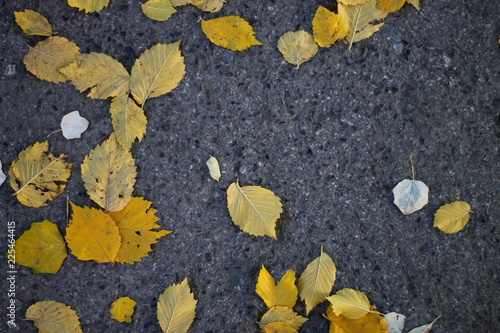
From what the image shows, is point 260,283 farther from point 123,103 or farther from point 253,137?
point 123,103

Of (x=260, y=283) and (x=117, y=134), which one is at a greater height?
(x=117, y=134)

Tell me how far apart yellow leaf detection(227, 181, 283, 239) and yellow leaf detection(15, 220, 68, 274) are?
2.27 feet

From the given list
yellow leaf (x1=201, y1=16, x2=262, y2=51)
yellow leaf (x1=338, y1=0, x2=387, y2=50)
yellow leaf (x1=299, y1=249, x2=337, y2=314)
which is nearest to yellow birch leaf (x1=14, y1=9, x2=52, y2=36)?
yellow leaf (x1=201, y1=16, x2=262, y2=51)

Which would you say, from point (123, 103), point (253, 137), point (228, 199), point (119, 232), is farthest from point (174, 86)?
point (119, 232)

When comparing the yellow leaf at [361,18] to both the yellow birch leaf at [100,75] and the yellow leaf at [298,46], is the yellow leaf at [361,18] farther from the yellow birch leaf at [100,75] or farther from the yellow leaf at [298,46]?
the yellow birch leaf at [100,75]

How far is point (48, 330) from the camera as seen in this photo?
183 centimetres

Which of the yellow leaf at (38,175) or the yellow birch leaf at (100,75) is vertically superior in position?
the yellow birch leaf at (100,75)

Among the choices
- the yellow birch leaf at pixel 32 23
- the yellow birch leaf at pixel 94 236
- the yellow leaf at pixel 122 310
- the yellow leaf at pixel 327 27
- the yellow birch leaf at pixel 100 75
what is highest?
the yellow leaf at pixel 327 27

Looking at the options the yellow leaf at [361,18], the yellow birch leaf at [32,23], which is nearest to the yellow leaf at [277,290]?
the yellow leaf at [361,18]

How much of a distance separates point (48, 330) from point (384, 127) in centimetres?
156

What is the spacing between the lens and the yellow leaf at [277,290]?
1818mm

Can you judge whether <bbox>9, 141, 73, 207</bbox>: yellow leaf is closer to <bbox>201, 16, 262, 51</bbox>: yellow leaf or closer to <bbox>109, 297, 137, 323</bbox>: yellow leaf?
<bbox>109, 297, 137, 323</bbox>: yellow leaf

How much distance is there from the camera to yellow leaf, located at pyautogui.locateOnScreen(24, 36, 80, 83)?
6.15 ft

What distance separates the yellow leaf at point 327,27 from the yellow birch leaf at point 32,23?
3.57 feet
